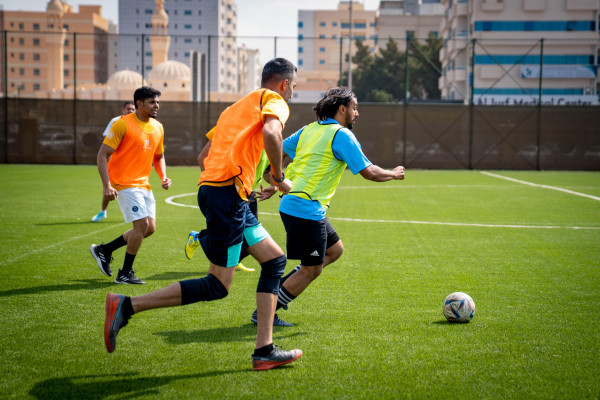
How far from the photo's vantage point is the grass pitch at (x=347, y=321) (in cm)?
404

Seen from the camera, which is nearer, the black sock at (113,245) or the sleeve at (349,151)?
the sleeve at (349,151)

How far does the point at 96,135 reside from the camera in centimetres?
2916

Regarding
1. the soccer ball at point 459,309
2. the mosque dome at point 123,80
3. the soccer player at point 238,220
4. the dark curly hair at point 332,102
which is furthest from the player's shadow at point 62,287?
the mosque dome at point 123,80

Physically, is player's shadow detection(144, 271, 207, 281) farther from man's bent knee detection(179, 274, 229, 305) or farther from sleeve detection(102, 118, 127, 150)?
man's bent knee detection(179, 274, 229, 305)

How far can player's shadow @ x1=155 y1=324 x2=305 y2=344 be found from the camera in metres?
4.91

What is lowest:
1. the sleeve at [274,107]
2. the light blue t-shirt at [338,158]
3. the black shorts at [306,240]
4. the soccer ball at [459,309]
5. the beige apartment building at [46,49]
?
the soccer ball at [459,309]

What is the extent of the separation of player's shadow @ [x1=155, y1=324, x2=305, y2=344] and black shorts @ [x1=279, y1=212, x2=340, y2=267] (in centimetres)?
62

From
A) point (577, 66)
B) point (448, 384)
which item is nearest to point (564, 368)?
point (448, 384)

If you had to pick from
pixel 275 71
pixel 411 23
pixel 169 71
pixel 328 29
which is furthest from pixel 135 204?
pixel 328 29

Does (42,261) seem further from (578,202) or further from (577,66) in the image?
(577,66)

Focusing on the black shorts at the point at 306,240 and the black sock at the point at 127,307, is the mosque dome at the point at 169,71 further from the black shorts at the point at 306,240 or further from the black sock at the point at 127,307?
the black sock at the point at 127,307

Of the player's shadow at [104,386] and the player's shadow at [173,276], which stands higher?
the player's shadow at [104,386]

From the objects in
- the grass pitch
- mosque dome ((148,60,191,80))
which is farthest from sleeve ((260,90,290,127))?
mosque dome ((148,60,191,80))

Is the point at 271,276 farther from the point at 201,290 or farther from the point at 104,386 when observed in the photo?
the point at 104,386
